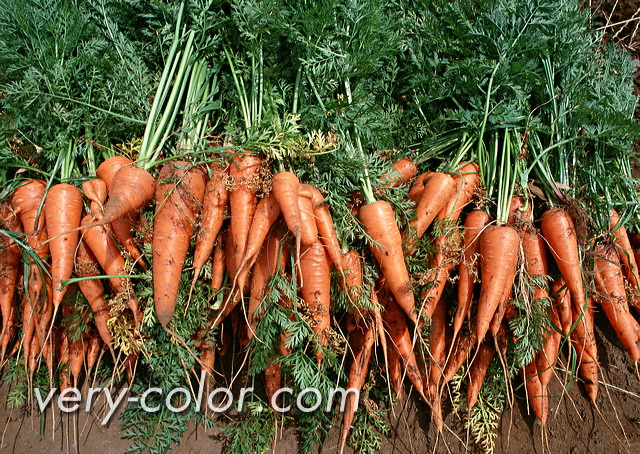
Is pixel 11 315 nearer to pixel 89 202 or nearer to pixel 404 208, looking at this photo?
pixel 89 202

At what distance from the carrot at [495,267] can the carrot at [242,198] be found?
45.1 inches

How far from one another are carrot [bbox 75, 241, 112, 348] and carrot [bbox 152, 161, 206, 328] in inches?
13.1

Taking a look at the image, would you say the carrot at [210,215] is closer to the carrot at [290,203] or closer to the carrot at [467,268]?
the carrot at [290,203]

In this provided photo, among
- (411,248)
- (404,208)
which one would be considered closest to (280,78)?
(404,208)

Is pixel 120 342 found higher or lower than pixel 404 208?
lower

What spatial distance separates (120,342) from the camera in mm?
1959

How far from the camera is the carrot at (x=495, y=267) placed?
1.89 metres

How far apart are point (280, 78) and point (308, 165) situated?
1.79ft

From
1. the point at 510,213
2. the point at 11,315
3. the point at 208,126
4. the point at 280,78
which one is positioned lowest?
the point at 11,315

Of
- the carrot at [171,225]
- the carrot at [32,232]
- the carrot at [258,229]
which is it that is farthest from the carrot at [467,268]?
the carrot at [32,232]

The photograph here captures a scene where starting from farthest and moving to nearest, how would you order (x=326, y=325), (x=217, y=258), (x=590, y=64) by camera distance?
(x=590, y=64), (x=217, y=258), (x=326, y=325)

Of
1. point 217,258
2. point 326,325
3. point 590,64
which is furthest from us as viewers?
point 590,64

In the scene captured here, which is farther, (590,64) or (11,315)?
(590,64)

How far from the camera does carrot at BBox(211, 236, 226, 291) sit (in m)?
1.99
